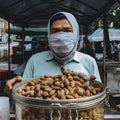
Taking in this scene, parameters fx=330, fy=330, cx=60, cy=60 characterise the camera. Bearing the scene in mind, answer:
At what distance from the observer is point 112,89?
7281 millimetres

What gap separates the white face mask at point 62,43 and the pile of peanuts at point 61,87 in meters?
0.25

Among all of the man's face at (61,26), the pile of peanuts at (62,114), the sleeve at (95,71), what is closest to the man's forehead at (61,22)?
the man's face at (61,26)

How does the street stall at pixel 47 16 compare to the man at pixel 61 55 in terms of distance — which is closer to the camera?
the street stall at pixel 47 16

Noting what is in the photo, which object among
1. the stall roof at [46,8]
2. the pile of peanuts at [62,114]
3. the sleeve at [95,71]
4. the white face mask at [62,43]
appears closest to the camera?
the pile of peanuts at [62,114]

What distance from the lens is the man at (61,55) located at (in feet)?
6.70

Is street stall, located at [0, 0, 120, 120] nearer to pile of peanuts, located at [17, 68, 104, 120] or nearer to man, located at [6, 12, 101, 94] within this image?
pile of peanuts, located at [17, 68, 104, 120]

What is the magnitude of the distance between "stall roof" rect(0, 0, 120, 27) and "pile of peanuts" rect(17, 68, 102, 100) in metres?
4.18

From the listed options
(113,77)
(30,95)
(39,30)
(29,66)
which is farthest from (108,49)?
(39,30)

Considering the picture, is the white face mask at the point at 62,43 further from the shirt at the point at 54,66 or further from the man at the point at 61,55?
the shirt at the point at 54,66

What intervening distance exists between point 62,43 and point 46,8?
674 centimetres

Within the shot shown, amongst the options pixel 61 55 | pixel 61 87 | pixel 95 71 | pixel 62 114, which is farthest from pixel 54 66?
pixel 62 114

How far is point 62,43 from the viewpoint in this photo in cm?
203

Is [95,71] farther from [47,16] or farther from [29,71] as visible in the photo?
[47,16]

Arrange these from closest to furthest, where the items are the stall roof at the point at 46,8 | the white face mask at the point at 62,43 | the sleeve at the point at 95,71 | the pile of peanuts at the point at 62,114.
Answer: the pile of peanuts at the point at 62,114 → the white face mask at the point at 62,43 → the sleeve at the point at 95,71 → the stall roof at the point at 46,8
